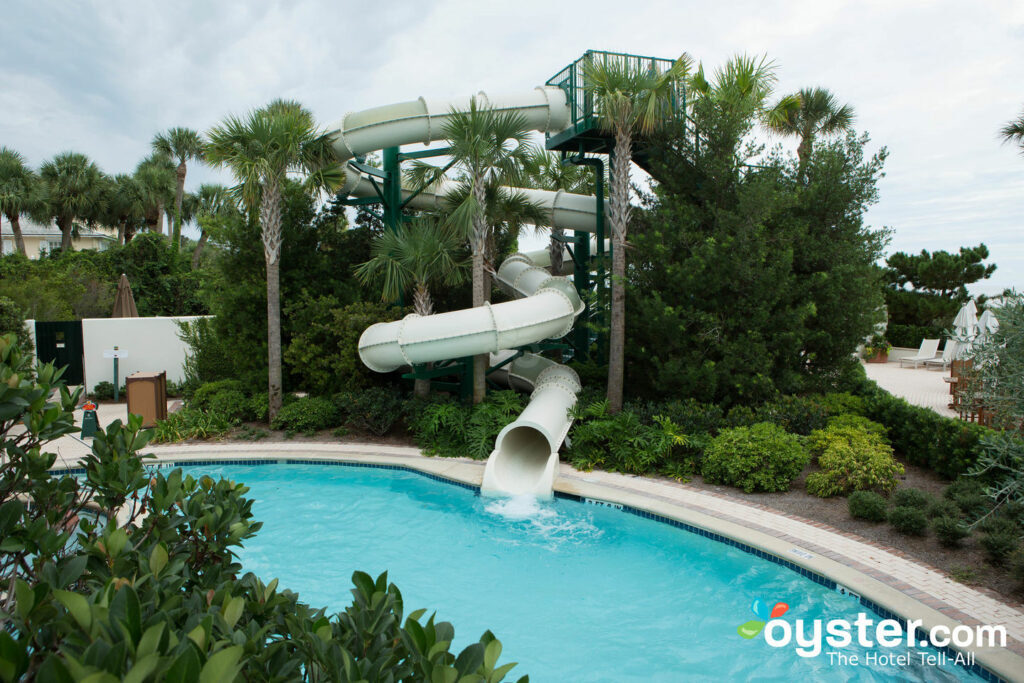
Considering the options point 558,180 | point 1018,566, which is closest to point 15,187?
point 558,180

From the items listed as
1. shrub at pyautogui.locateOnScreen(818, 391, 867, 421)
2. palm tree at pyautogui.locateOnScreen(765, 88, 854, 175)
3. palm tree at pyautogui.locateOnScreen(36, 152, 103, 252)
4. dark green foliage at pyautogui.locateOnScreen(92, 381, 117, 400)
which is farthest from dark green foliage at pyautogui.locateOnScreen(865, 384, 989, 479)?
palm tree at pyautogui.locateOnScreen(36, 152, 103, 252)

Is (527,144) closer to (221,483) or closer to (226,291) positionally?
(226,291)

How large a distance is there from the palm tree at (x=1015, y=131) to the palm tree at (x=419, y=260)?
60.2 feet

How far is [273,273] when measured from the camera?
12641mm

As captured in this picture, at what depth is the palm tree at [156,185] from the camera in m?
34.1

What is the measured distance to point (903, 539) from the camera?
23.0ft

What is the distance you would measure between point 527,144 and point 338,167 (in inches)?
162

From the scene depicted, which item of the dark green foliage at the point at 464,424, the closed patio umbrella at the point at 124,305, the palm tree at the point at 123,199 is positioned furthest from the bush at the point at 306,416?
the palm tree at the point at 123,199

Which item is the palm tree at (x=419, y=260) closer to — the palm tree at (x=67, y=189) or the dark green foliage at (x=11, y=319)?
the dark green foliage at (x=11, y=319)

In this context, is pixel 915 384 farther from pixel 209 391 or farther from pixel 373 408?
pixel 209 391

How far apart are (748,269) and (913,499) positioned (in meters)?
4.46

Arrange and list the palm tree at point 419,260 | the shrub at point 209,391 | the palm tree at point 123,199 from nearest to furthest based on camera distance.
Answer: the palm tree at point 419,260, the shrub at point 209,391, the palm tree at point 123,199

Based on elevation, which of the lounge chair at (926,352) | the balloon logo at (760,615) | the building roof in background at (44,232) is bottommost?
the balloon logo at (760,615)

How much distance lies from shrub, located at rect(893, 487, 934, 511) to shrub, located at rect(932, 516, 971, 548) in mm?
531
